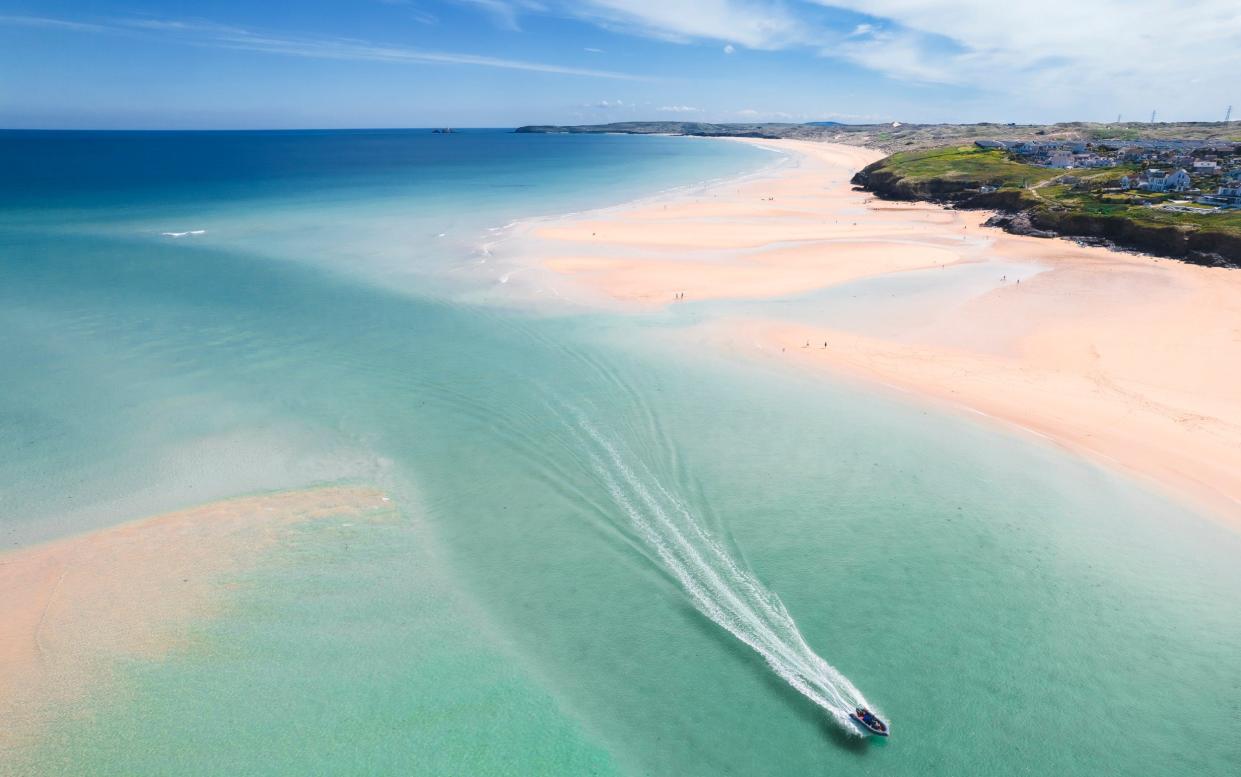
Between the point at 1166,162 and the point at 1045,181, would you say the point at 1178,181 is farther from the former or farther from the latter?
the point at 1166,162

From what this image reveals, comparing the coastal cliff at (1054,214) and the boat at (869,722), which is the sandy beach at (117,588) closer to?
the boat at (869,722)

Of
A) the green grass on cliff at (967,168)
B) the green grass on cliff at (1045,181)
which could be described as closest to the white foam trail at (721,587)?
the green grass on cliff at (1045,181)

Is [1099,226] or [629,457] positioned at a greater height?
[1099,226]

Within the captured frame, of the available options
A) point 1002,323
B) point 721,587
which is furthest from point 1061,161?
point 721,587

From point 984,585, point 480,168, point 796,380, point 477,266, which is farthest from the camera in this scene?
point 480,168

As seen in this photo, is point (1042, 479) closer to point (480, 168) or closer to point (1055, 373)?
point (1055, 373)

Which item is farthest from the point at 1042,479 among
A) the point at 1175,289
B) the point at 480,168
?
the point at 480,168

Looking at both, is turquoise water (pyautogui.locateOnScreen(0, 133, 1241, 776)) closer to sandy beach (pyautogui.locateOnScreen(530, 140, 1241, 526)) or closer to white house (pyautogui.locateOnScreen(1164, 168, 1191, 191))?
sandy beach (pyautogui.locateOnScreen(530, 140, 1241, 526))
